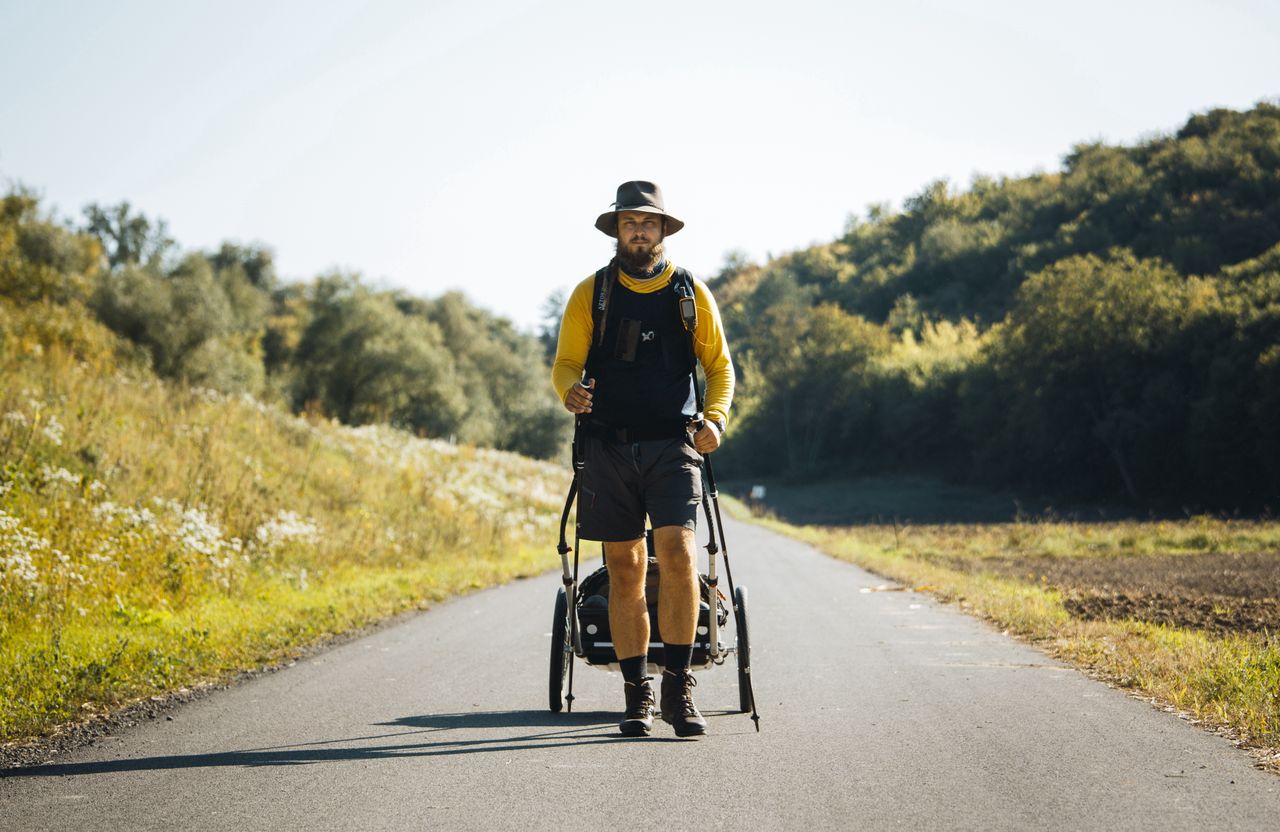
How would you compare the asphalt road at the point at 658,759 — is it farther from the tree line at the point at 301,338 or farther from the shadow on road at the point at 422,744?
the tree line at the point at 301,338

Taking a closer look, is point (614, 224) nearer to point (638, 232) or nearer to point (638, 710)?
point (638, 232)

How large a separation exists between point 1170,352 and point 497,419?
43260 mm

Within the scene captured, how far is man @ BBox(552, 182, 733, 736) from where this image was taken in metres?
5.37

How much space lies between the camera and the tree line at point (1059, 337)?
4869 cm

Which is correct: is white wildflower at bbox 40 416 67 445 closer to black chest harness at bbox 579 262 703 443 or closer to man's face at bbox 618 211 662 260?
black chest harness at bbox 579 262 703 443

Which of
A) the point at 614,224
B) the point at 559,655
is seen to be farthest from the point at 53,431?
the point at 614,224

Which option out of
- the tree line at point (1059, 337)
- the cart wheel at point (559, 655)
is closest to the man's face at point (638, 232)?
the cart wheel at point (559, 655)

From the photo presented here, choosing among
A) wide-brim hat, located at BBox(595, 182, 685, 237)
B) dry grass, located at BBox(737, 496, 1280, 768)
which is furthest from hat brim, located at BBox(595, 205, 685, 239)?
dry grass, located at BBox(737, 496, 1280, 768)

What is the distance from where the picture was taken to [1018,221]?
96.4 metres

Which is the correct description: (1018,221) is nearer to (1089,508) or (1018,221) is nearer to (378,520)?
(1089,508)

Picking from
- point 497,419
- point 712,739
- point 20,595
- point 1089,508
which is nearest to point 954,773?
point 712,739

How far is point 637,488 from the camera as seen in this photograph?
5.46 meters

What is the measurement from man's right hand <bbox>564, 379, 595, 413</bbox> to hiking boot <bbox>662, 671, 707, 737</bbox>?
4.59 feet

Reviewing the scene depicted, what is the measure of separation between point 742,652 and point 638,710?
2.19 feet
